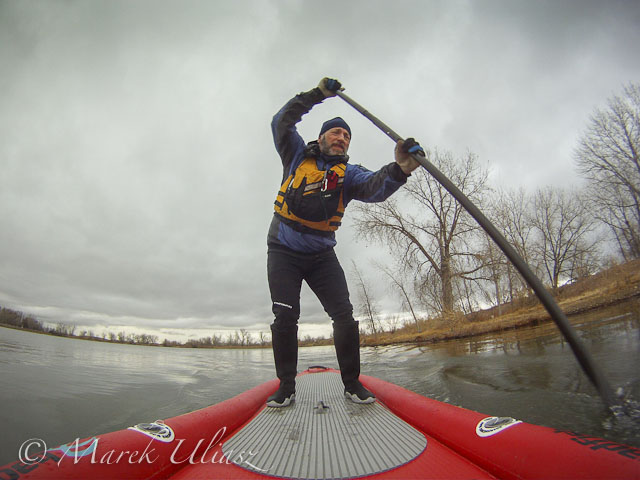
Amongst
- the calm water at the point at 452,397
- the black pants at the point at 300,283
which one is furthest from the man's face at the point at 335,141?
the calm water at the point at 452,397

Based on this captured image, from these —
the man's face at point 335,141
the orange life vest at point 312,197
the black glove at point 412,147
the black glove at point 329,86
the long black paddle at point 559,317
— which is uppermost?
the black glove at point 329,86

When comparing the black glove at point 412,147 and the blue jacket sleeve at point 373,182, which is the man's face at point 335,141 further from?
the black glove at point 412,147

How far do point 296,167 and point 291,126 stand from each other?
0.33 metres

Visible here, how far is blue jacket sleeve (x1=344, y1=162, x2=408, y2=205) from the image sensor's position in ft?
6.75

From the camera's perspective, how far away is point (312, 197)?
218 centimetres

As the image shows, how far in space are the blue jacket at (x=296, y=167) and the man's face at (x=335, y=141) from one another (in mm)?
75

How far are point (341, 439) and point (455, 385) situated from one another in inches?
69.2

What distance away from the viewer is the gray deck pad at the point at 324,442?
1.03 meters

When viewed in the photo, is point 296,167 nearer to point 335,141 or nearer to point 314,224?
point 335,141

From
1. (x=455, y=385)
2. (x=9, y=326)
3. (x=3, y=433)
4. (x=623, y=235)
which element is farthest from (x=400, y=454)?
(x=9, y=326)

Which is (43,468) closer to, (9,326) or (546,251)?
(546,251)

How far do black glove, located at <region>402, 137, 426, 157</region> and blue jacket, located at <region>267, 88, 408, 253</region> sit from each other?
0.15 metres

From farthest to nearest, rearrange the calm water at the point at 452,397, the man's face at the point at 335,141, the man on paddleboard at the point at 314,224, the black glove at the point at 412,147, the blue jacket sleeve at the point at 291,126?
the man's face at the point at 335,141 → the blue jacket sleeve at the point at 291,126 → the man on paddleboard at the point at 314,224 → the black glove at the point at 412,147 → the calm water at the point at 452,397

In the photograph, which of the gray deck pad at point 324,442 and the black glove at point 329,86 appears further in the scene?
the black glove at point 329,86
